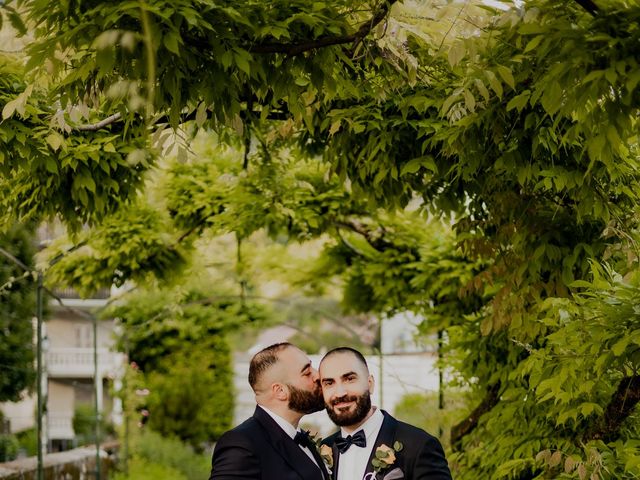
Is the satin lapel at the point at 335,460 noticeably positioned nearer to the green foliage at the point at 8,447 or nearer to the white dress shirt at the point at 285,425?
the white dress shirt at the point at 285,425

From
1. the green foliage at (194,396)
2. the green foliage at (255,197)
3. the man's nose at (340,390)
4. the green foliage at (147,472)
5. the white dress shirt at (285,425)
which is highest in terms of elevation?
the green foliage at (255,197)

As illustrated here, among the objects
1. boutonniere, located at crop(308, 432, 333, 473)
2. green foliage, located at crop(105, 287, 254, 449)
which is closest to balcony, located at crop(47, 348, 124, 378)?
green foliage, located at crop(105, 287, 254, 449)

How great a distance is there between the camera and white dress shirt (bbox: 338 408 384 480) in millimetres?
3904

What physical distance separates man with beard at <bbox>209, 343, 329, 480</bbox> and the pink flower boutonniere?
20cm

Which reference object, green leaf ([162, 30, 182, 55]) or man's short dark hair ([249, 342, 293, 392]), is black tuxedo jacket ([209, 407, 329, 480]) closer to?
man's short dark hair ([249, 342, 293, 392])

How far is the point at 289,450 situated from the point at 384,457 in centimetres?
38

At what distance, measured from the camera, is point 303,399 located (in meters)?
3.82

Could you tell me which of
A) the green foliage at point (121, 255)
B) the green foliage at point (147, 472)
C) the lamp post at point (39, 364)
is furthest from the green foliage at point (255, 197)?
the green foliage at point (147, 472)

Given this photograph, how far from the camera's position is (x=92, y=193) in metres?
5.68

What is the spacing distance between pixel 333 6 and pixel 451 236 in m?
4.96

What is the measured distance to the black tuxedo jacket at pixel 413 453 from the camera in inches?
150

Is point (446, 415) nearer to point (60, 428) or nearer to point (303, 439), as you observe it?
point (303, 439)

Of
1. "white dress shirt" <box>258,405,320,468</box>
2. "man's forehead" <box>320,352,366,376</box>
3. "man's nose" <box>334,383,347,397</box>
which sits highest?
"man's forehead" <box>320,352,366,376</box>

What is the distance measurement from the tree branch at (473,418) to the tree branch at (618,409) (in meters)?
1.99
